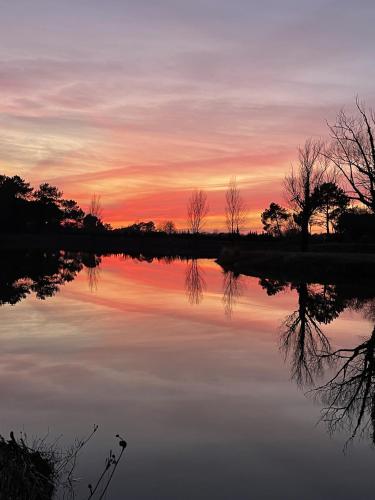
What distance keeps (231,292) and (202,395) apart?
66.3 feet

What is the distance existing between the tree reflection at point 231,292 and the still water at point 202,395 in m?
1.90

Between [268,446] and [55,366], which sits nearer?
[268,446]

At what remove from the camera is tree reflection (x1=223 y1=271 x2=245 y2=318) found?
24047 mm

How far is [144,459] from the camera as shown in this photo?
7.32 m

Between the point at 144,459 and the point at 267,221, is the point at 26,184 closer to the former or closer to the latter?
the point at 267,221

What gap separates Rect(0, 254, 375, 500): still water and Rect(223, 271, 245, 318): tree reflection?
190cm

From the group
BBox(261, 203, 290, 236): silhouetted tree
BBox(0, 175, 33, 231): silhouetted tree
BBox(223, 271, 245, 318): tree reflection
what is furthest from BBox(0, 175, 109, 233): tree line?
BBox(223, 271, 245, 318): tree reflection

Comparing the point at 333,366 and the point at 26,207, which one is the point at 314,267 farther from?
the point at 26,207

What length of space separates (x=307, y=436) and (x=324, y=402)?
1902 millimetres

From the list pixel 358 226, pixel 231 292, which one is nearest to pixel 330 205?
pixel 358 226

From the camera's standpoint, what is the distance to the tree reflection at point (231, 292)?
24.0 metres

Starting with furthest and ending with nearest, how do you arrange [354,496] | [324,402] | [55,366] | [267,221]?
[267,221] < [55,366] < [324,402] < [354,496]

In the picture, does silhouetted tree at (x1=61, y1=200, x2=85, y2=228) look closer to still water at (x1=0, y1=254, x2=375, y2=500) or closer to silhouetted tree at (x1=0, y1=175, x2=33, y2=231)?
silhouetted tree at (x1=0, y1=175, x2=33, y2=231)

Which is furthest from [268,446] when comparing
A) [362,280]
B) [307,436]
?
[362,280]
